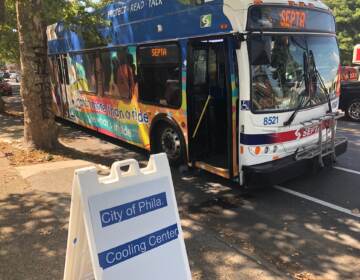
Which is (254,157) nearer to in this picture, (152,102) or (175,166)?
(175,166)

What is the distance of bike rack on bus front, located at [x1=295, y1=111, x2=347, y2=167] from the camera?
598 cm

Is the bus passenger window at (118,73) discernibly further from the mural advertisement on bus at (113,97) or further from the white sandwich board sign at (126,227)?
the white sandwich board sign at (126,227)

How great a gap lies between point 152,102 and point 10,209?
3061mm

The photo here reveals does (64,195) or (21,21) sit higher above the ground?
(21,21)

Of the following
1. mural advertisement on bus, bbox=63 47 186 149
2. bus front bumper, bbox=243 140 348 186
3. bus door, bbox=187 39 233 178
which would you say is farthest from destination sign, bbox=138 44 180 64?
bus front bumper, bbox=243 140 348 186

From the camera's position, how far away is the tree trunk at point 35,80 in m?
7.74

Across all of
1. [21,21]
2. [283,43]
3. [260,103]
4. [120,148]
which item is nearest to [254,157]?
[260,103]

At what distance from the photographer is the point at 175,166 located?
7.09 meters

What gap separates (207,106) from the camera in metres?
6.56

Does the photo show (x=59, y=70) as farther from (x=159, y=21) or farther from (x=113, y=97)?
(x=159, y=21)

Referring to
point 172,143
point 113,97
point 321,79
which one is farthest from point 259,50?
point 113,97

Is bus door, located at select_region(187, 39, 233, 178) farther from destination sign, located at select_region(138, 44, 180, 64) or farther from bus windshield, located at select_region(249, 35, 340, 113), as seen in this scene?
bus windshield, located at select_region(249, 35, 340, 113)

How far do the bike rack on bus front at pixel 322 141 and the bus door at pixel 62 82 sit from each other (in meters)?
7.24

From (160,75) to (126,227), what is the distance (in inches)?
172
